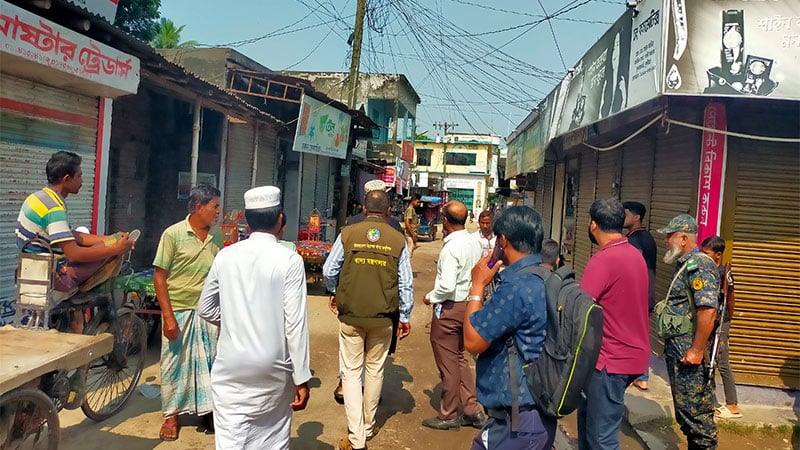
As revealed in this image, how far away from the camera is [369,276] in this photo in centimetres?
405

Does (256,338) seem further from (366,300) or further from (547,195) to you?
(547,195)

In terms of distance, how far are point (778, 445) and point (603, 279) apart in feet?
10.1

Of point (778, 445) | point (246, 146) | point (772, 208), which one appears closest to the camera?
point (778, 445)

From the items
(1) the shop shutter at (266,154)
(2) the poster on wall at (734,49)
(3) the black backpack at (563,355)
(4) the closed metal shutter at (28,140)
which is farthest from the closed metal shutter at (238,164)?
(3) the black backpack at (563,355)

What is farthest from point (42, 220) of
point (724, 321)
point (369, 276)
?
point (724, 321)

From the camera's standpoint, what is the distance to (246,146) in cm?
1211

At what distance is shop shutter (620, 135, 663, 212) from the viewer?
721 cm

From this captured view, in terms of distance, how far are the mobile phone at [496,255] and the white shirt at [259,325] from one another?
100 cm

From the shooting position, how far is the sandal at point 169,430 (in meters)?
3.97

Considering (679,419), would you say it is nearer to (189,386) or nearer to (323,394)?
(323,394)

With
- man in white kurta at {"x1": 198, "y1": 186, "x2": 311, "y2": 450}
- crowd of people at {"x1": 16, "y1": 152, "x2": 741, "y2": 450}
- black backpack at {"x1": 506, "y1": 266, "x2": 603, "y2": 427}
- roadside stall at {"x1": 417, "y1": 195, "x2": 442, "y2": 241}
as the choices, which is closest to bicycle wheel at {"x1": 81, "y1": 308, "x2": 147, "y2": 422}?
crowd of people at {"x1": 16, "y1": 152, "x2": 741, "y2": 450}

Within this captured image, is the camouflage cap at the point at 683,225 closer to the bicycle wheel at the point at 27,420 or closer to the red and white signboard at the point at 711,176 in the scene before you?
the red and white signboard at the point at 711,176

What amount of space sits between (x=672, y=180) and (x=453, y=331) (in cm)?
365

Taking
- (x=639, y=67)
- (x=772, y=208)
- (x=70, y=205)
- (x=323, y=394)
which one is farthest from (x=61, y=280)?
Result: (x=772, y=208)
